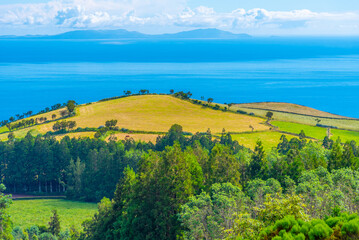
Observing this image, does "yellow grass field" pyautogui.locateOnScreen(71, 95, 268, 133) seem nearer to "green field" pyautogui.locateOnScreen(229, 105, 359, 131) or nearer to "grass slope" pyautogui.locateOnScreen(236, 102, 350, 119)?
"green field" pyautogui.locateOnScreen(229, 105, 359, 131)

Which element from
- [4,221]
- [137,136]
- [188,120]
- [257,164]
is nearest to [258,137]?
[188,120]

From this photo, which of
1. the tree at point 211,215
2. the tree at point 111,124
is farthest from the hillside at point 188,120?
the tree at point 211,215

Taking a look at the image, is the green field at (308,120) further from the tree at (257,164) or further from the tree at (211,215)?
the tree at (211,215)

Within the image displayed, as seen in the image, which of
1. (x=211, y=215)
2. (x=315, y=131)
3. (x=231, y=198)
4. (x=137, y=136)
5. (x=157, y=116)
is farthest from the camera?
(x=157, y=116)

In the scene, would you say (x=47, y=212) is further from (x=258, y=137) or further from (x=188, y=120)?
(x=188, y=120)

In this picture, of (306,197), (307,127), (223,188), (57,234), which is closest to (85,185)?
(57,234)

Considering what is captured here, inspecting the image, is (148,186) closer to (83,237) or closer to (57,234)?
(83,237)
